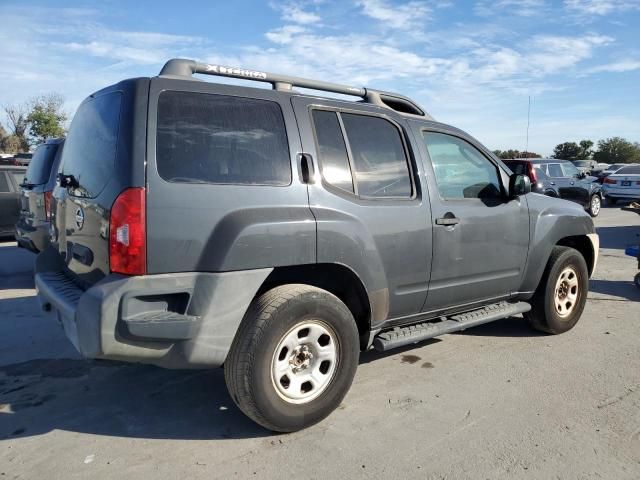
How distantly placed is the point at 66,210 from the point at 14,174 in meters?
8.48

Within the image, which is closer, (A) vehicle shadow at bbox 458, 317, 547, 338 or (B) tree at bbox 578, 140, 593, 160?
(A) vehicle shadow at bbox 458, 317, 547, 338

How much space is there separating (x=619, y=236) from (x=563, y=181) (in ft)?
13.8

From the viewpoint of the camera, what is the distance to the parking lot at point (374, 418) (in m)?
2.78

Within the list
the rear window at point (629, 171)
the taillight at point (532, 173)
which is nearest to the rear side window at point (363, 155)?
the taillight at point (532, 173)

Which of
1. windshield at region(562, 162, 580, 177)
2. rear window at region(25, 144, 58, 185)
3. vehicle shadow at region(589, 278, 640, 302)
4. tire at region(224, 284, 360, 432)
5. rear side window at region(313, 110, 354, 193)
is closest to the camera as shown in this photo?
tire at region(224, 284, 360, 432)

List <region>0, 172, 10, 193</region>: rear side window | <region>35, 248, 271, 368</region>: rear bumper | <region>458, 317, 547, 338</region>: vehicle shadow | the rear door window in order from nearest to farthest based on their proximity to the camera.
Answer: <region>35, 248, 271, 368</region>: rear bumper → the rear door window → <region>458, 317, 547, 338</region>: vehicle shadow → <region>0, 172, 10, 193</region>: rear side window

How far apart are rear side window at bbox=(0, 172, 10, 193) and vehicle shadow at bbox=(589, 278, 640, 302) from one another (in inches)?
413

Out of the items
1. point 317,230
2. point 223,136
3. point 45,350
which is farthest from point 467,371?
point 45,350

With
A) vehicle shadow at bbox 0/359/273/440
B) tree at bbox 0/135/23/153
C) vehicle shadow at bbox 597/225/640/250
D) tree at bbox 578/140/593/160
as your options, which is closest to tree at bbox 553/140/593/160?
tree at bbox 578/140/593/160

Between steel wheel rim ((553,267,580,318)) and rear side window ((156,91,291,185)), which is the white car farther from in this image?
rear side window ((156,91,291,185))

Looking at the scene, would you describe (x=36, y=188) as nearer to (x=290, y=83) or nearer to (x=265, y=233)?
(x=290, y=83)

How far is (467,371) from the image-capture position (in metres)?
4.06

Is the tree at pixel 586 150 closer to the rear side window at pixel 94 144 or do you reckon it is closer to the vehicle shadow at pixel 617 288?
the vehicle shadow at pixel 617 288

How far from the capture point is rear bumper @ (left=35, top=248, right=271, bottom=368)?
2602 millimetres
